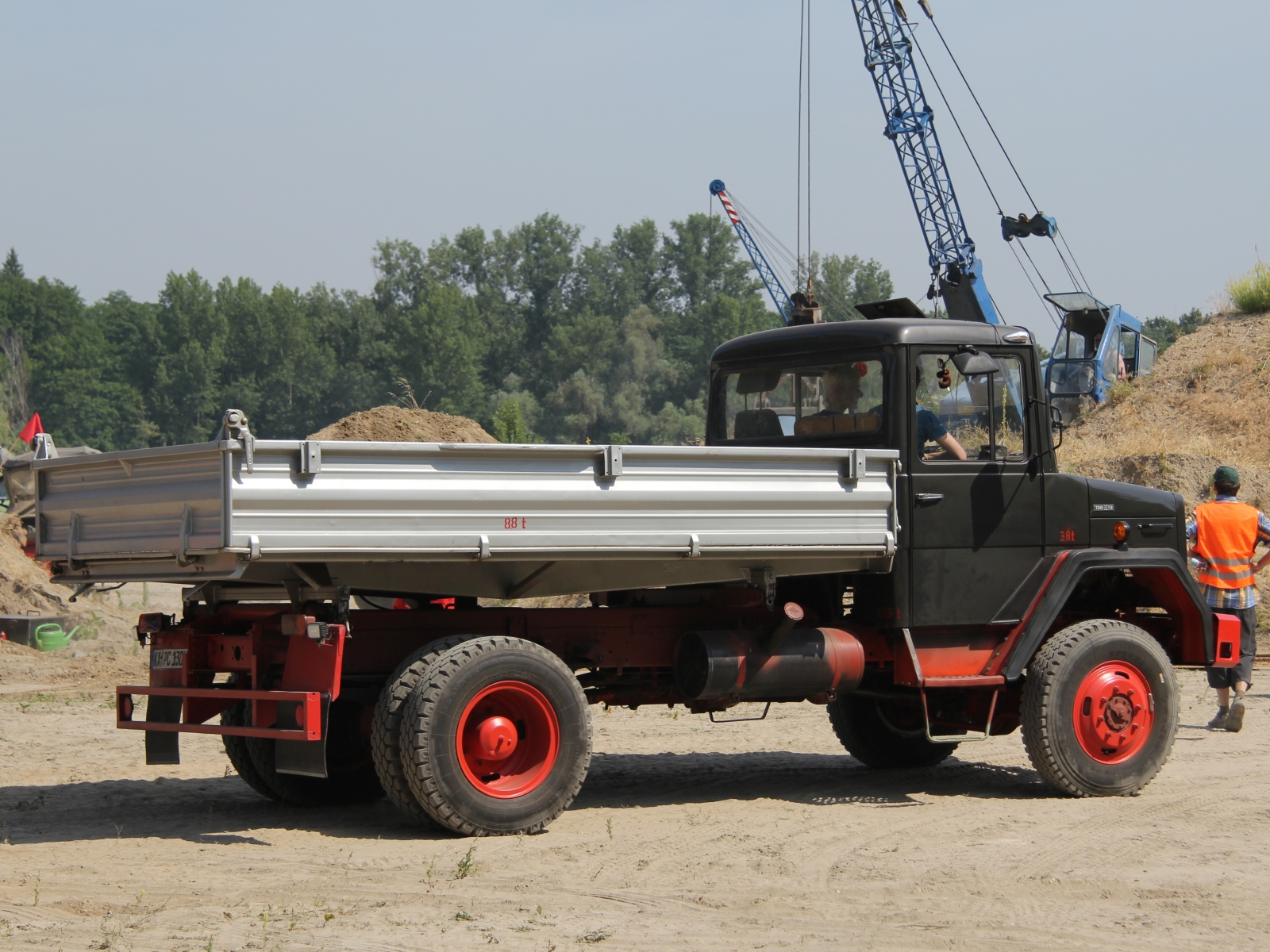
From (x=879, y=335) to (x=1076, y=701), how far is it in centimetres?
233

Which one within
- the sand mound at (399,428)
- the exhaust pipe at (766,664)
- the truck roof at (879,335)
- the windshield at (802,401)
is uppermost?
the sand mound at (399,428)

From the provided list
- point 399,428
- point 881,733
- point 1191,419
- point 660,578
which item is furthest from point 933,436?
point 1191,419

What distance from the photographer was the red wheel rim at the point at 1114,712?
8.16m

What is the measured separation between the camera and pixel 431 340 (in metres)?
88.4

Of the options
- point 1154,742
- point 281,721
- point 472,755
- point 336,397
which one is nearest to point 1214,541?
point 1154,742

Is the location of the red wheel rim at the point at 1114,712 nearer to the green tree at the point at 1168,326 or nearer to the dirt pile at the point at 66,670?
the dirt pile at the point at 66,670

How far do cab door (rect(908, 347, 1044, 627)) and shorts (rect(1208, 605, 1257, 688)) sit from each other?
3.01m

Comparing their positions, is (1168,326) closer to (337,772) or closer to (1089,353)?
(1089,353)

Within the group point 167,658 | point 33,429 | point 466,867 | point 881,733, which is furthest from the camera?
point 33,429

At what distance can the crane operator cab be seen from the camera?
105ft

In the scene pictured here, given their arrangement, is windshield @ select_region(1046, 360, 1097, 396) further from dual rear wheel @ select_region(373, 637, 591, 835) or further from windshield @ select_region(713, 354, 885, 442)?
dual rear wheel @ select_region(373, 637, 591, 835)

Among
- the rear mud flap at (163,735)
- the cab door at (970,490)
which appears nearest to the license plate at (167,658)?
the rear mud flap at (163,735)

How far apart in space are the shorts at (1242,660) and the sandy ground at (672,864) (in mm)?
948

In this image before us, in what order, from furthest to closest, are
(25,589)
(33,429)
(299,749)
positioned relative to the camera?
(33,429), (25,589), (299,749)
